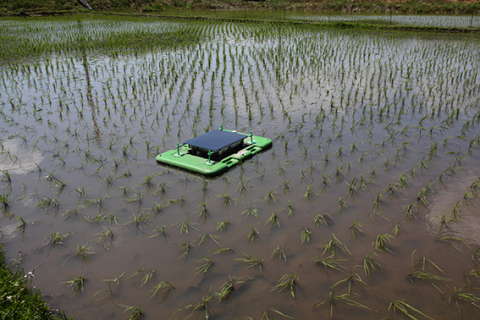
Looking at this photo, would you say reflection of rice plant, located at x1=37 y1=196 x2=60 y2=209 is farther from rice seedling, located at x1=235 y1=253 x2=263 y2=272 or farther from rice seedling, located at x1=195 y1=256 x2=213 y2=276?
rice seedling, located at x1=235 y1=253 x2=263 y2=272

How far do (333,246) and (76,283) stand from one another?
203 centimetres

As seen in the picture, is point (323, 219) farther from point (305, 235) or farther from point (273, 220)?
point (273, 220)

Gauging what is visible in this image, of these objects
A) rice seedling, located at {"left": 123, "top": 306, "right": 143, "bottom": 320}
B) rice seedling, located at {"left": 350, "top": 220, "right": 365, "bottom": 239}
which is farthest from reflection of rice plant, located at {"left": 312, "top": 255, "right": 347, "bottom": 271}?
rice seedling, located at {"left": 123, "top": 306, "right": 143, "bottom": 320}

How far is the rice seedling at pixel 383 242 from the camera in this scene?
118 inches

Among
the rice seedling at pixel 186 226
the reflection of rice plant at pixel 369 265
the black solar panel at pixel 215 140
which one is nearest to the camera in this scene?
the reflection of rice plant at pixel 369 265

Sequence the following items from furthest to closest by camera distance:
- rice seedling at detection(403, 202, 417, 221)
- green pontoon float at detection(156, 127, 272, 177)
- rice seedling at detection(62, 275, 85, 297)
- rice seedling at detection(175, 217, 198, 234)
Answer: green pontoon float at detection(156, 127, 272, 177) → rice seedling at detection(403, 202, 417, 221) → rice seedling at detection(175, 217, 198, 234) → rice seedling at detection(62, 275, 85, 297)

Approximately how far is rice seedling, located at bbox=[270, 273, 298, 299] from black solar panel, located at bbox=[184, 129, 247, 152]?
1932 mm

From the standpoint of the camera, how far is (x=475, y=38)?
13.2 m

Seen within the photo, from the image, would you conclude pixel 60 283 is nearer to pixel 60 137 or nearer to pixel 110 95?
pixel 60 137

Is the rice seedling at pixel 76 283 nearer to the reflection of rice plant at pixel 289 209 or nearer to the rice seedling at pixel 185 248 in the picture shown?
the rice seedling at pixel 185 248

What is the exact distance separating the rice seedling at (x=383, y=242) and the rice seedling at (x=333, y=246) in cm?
27

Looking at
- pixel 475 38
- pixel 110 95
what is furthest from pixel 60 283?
pixel 475 38

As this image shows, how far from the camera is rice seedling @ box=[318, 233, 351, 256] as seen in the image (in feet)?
9.72

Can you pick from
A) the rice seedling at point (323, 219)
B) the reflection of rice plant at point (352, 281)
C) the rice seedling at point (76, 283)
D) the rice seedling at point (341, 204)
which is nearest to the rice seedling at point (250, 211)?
the rice seedling at point (323, 219)
